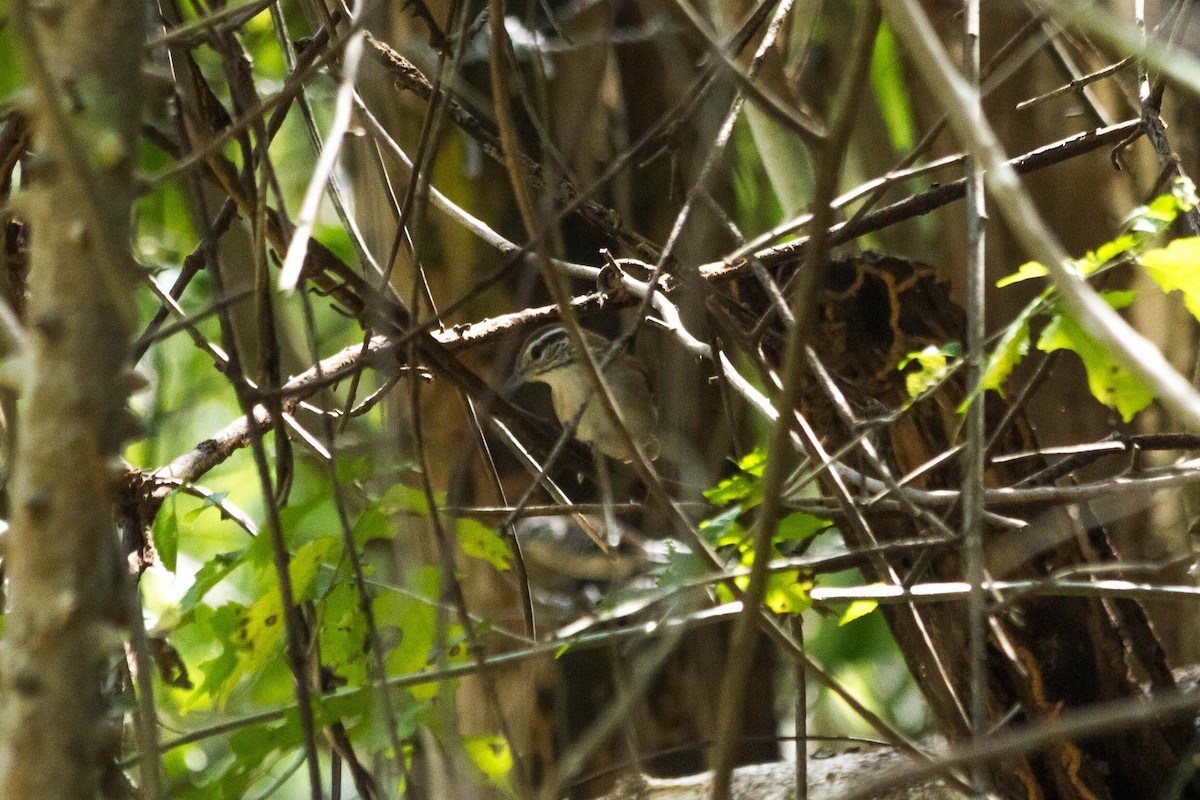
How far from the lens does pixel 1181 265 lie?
1697 mm

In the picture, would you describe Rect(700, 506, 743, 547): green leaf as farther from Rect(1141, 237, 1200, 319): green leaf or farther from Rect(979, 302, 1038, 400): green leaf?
Rect(1141, 237, 1200, 319): green leaf

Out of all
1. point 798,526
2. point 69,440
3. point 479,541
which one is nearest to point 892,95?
point 798,526

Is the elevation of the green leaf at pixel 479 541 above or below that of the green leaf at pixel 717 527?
above

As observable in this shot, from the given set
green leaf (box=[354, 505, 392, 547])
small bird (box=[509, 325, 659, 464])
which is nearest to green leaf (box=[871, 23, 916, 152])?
small bird (box=[509, 325, 659, 464])

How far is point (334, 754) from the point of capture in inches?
74.5

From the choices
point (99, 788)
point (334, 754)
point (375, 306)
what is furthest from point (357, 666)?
point (99, 788)

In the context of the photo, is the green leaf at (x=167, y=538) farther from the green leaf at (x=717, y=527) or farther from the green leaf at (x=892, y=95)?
the green leaf at (x=892, y=95)

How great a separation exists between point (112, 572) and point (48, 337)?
0.64 feet

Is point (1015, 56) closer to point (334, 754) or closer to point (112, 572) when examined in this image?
point (334, 754)

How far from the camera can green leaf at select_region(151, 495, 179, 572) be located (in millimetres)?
1902

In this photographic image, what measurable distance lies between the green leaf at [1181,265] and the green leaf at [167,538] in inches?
62.6

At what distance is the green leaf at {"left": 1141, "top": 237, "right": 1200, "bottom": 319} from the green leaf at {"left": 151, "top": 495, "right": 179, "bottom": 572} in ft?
5.21

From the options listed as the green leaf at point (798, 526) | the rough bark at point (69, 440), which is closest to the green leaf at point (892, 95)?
the green leaf at point (798, 526)

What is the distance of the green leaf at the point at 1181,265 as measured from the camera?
1.69 metres
